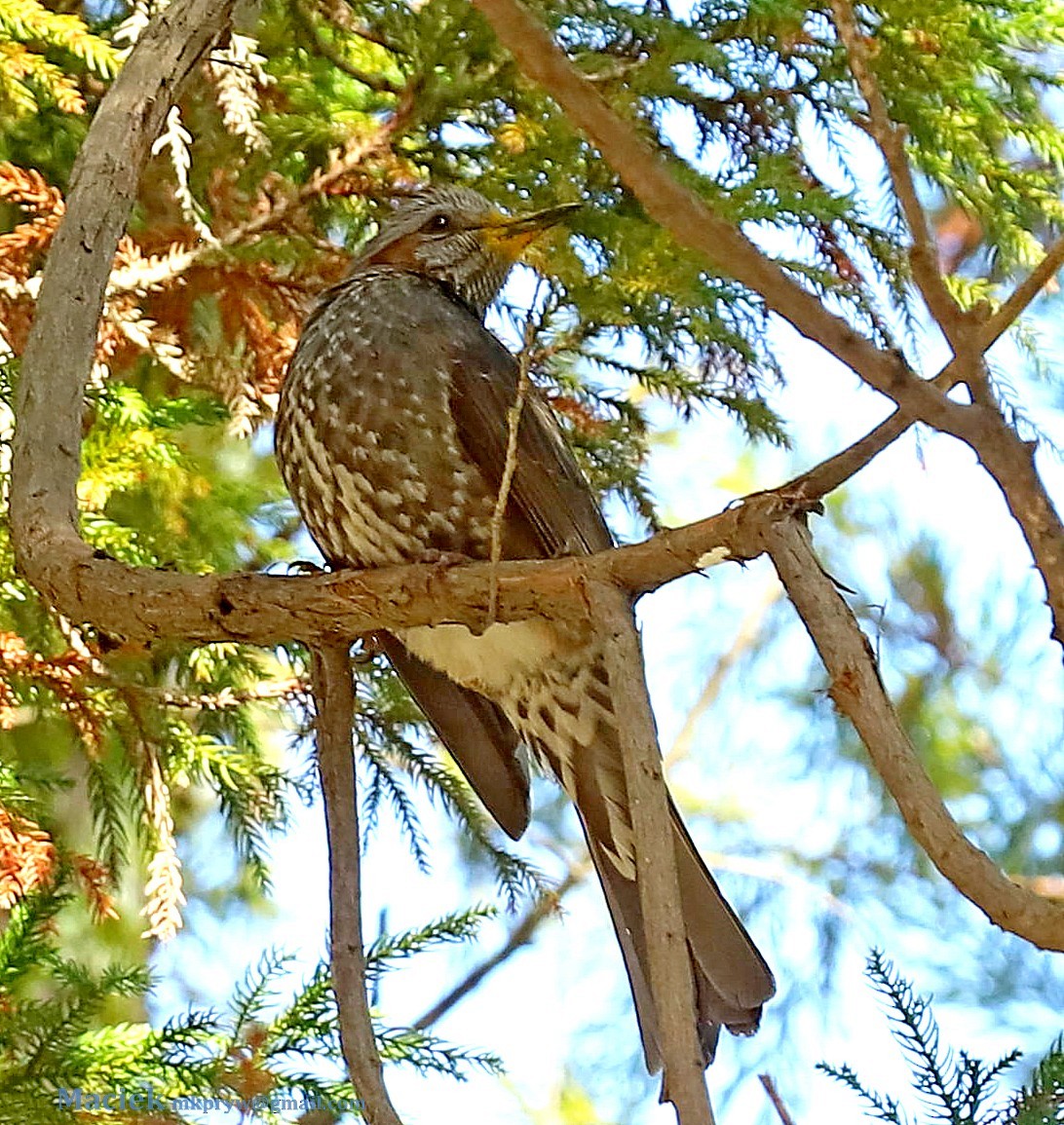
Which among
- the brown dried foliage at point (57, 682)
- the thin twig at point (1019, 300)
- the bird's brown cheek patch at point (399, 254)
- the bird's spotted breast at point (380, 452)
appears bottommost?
the thin twig at point (1019, 300)

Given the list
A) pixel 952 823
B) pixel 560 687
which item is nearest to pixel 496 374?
pixel 560 687

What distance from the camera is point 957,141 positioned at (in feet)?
9.65

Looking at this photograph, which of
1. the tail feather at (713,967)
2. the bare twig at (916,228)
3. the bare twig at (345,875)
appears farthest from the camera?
the tail feather at (713,967)

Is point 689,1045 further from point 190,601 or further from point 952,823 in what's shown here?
point 190,601

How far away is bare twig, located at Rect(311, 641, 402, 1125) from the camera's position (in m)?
1.92

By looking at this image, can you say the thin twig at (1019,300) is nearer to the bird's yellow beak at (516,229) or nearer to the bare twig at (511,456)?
the bare twig at (511,456)

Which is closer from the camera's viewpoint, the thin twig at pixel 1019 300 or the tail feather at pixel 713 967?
the thin twig at pixel 1019 300

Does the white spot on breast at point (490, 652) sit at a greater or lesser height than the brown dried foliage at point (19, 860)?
greater

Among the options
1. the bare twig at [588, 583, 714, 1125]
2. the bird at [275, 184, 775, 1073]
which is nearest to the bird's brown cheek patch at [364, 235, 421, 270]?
the bird at [275, 184, 775, 1073]

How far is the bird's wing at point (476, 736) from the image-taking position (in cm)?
275

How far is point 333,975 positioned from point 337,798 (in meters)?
0.23

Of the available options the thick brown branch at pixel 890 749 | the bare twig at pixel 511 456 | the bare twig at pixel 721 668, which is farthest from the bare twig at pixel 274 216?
the bare twig at pixel 721 668

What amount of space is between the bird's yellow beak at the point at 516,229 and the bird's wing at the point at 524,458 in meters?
0.20

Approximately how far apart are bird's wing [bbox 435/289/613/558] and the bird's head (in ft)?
1.21
